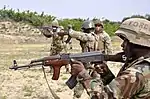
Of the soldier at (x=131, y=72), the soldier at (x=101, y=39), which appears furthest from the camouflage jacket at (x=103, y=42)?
the soldier at (x=131, y=72)

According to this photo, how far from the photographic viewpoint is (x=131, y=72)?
9.84ft

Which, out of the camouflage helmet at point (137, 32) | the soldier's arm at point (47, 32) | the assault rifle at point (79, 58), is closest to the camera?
the camouflage helmet at point (137, 32)

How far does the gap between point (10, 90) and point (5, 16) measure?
3249 centimetres

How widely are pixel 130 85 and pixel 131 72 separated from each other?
10cm

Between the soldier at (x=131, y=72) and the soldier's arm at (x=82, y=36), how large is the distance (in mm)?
4541

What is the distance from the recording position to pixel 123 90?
2.96 m

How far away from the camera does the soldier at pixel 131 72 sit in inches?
117

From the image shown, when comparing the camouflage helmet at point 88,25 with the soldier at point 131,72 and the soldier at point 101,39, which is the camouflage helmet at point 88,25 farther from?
the soldier at point 131,72

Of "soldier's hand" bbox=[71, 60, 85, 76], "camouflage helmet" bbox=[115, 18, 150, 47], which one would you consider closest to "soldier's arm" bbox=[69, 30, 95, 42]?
"soldier's hand" bbox=[71, 60, 85, 76]

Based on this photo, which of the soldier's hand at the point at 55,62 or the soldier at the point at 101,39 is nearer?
the soldier's hand at the point at 55,62

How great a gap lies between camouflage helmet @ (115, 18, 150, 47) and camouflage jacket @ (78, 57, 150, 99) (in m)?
0.13

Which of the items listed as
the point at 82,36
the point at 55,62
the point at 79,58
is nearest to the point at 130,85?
the point at 79,58

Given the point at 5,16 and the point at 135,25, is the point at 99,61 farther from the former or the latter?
the point at 5,16

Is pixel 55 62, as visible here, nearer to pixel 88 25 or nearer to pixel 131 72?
pixel 131 72
